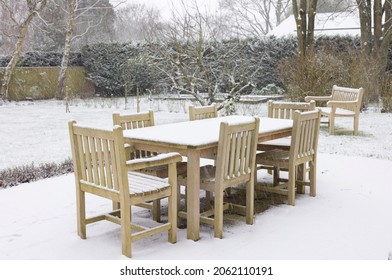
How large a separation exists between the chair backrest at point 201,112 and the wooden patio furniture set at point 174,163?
352 millimetres

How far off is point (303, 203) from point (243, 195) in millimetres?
721

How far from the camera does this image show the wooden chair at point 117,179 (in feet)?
11.5

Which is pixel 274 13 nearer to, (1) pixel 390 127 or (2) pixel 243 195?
(1) pixel 390 127

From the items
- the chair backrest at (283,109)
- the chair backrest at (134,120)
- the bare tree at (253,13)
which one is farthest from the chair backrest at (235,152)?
the bare tree at (253,13)

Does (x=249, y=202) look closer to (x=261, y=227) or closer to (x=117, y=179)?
(x=261, y=227)

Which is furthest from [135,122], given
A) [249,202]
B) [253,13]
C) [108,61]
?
[253,13]

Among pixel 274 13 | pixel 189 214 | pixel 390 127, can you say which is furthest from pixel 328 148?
pixel 274 13

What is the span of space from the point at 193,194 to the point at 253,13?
3312 cm

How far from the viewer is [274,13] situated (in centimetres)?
3541

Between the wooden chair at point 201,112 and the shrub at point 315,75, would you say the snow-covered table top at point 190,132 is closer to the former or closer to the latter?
the wooden chair at point 201,112

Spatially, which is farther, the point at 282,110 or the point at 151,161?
the point at 282,110

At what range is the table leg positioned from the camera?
12.9 ft

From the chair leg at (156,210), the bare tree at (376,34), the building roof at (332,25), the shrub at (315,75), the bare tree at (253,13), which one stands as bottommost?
the chair leg at (156,210)

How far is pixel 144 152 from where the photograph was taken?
5016 mm
